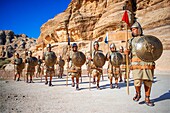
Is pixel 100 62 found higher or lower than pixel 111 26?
lower

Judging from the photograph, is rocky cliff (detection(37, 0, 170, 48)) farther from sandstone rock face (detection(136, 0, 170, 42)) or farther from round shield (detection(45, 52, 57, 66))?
round shield (detection(45, 52, 57, 66))

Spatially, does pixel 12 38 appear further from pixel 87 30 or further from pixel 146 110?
pixel 146 110

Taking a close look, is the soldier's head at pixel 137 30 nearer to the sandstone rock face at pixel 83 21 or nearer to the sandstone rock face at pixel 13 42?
the sandstone rock face at pixel 83 21

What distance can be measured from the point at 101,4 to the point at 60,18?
12612 millimetres

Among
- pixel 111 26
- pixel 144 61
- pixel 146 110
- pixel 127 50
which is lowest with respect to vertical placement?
pixel 146 110

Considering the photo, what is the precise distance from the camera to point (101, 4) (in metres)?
45.6

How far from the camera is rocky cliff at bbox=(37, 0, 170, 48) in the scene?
28375mm

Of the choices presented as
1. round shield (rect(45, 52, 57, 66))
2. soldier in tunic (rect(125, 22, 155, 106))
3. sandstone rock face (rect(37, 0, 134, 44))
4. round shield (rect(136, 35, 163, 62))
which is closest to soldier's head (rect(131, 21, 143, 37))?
soldier in tunic (rect(125, 22, 155, 106))

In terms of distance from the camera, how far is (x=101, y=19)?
39.5 meters

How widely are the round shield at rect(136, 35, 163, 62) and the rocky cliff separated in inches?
725

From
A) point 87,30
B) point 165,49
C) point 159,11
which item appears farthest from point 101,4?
point 165,49

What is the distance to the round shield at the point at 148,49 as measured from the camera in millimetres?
5176

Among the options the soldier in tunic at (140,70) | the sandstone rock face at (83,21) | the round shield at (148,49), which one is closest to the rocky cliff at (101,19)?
the sandstone rock face at (83,21)

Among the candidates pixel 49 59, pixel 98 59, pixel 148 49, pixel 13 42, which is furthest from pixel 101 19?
pixel 13 42
